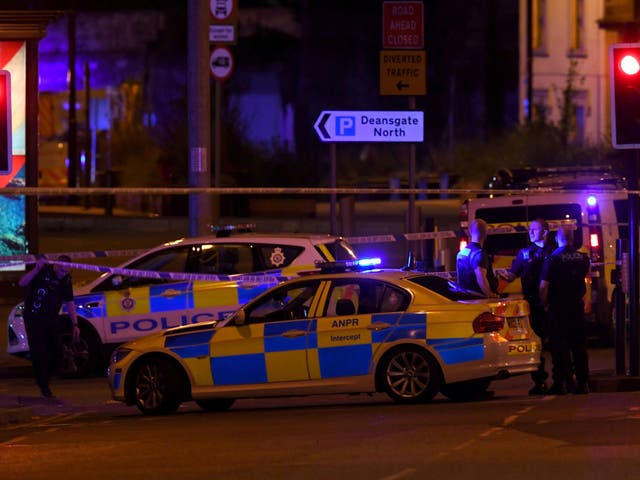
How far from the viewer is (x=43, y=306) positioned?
13195 millimetres

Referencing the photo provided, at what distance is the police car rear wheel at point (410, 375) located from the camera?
11.7 meters

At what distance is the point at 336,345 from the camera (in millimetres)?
11812

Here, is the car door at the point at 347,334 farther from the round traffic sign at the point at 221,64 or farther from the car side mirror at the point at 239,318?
the round traffic sign at the point at 221,64

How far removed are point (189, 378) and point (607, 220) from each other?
5.95 m

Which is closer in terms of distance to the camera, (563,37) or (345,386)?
(345,386)

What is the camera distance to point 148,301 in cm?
1494

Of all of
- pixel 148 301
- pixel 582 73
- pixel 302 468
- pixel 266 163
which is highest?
pixel 582 73

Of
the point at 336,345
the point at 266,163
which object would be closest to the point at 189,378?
the point at 336,345

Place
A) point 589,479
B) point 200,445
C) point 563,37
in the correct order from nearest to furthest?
point 589,479
point 200,445
point 563,37

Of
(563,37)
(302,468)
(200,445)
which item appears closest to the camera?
(302,468)

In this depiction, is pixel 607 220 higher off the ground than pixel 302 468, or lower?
higher

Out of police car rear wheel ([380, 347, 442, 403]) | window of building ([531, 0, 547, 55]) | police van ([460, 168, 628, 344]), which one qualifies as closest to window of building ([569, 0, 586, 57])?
window of building ([531, 0, 547, 55])

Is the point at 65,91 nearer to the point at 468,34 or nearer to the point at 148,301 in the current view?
the point at 468,34

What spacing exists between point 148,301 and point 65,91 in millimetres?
38106
